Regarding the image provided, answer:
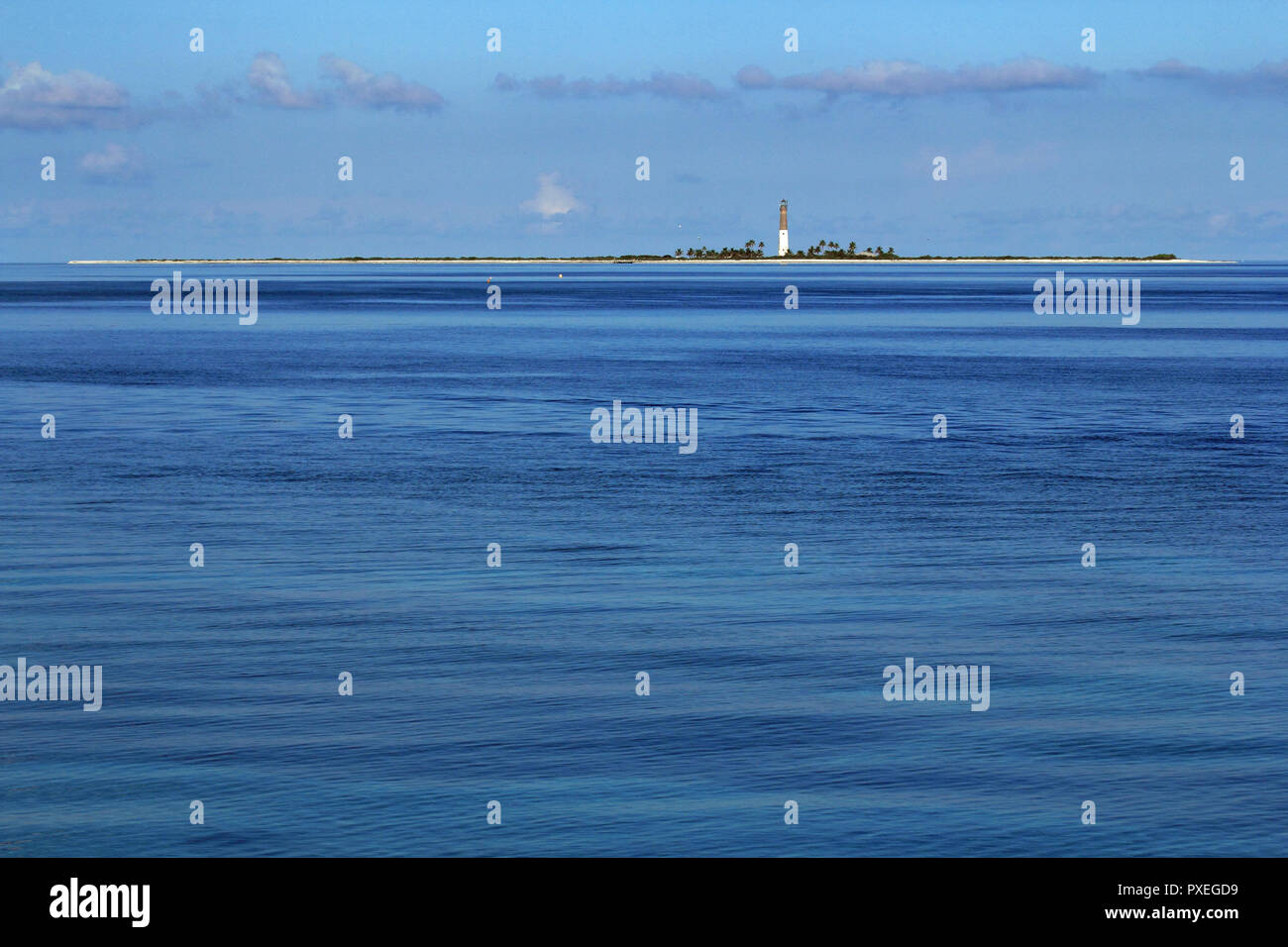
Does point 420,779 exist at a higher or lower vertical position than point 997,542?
lower

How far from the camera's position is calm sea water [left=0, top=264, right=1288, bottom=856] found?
14.9 m

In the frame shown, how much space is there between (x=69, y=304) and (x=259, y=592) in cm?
15962

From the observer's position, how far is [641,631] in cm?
2131

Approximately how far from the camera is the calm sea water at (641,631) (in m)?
14.9

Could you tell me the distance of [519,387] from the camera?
6153 centimetres

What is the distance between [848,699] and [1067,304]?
166485 mm

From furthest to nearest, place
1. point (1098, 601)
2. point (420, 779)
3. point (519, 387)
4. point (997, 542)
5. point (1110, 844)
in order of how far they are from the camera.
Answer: point (519, 387)
point (997, 542)
point (1098, 601)
point (420, 779)
point (1110, 844)

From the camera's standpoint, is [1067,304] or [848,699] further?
[1067,304]

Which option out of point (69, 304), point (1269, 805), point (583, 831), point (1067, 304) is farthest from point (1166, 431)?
point (69, 304)

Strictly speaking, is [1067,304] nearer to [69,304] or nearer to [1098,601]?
[69,304]

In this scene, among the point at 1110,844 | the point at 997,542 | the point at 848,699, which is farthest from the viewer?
the point at 997,542

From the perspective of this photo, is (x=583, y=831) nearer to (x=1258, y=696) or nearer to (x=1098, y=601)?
(x=1258, y=696)

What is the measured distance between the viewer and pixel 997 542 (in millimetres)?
28297
